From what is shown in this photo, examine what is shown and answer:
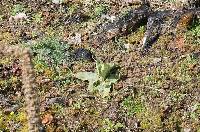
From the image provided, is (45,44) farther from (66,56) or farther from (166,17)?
(166,17)

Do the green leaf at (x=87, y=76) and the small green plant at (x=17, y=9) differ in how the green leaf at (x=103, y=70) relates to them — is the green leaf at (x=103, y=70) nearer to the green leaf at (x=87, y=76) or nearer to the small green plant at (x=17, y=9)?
the green leaf at (x=87, y=76)

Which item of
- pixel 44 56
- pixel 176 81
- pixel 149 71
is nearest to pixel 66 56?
pixel 44 56

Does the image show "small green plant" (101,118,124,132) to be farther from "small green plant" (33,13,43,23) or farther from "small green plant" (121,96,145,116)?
"small green plant" (33,13,43,23)

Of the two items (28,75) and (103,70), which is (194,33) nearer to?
(103,70)

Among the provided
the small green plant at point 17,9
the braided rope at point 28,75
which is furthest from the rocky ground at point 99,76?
the braided rope at point 28,75

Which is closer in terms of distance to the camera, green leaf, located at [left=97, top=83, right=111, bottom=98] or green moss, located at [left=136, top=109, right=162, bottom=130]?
green moss, located at [left=136, top=109, right=162, bottom=130]

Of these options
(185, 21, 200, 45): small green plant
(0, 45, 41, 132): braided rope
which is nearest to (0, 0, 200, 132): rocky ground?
(185, 21, 200, 45): small green plant
